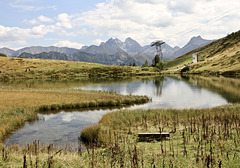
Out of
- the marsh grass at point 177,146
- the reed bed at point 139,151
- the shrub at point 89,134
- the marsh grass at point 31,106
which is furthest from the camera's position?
the marsh grass at point 31,106

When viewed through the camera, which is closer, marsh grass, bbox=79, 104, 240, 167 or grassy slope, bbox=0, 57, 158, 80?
marsh grass, bbox=79, 104, 240, 167

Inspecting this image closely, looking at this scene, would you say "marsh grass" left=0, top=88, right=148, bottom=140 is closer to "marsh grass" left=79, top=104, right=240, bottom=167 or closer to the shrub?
the shrub

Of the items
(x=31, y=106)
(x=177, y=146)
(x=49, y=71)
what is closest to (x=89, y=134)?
(x=177, y=146)

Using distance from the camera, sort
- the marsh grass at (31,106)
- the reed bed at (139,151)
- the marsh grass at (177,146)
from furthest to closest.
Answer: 1. the marsh grass at (31,106)
2. the marsh grass at (177,146)
3. the reed bed at (139,151)

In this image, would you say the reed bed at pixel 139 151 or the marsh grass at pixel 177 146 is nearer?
the reed bed at pixel 139 151

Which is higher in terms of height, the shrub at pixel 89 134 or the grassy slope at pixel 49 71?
the grassy slope at pixel 49 71

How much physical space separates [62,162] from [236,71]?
14037cm

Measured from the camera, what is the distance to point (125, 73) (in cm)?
17138

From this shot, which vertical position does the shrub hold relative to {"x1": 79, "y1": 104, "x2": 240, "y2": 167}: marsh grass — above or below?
below

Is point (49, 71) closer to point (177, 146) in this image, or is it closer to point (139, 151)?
point (139, 151)

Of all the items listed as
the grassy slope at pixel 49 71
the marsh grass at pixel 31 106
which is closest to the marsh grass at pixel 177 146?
the marsh grass at pixel 31 106

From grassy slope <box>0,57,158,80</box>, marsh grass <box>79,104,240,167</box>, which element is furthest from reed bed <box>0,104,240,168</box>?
grassy slope <box>0,57,158,80</box>

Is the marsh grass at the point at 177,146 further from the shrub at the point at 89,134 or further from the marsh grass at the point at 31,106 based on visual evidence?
the marsh grass at the point at 31,106

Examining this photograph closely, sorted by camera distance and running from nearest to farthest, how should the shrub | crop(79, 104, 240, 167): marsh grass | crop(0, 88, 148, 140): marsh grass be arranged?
1. crop(79, 104, 240, 167): marsh grass
2. the shrub
3. crop(0, 88, 148, 140): marsh grass
